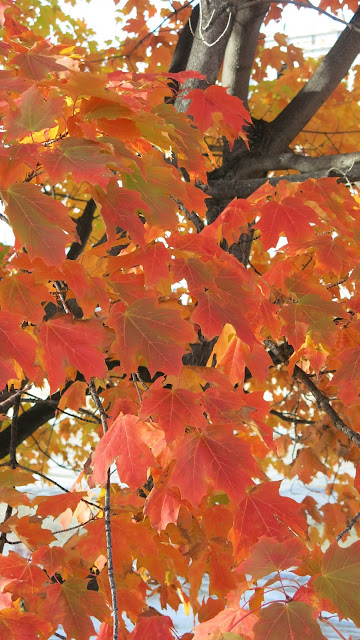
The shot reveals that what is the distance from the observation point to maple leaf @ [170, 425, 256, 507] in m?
1.00

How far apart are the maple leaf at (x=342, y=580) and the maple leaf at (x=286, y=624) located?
6 cm

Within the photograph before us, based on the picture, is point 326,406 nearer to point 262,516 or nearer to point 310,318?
point 310,318

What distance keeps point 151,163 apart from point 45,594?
0.82 meters

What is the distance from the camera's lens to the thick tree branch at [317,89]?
7.86ft

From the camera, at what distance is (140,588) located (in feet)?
4.35

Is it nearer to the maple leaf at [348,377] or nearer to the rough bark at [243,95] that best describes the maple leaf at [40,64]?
the maple leaf at [348,377]

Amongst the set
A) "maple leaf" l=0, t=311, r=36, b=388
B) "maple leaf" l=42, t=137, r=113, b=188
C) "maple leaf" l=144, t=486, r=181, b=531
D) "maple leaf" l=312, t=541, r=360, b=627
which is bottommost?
"maple leaf" l=144, t=486, r=181, b=531

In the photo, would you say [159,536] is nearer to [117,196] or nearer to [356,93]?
[117,196]

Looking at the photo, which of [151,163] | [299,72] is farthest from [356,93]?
[151,163]

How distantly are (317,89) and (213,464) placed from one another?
6.22ft

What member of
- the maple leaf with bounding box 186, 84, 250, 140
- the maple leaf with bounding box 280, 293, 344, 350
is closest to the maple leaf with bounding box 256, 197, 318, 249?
the maple leaf with bounding box 280, 293, 344, 350

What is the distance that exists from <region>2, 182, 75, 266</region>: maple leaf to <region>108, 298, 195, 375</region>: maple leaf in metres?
0.20

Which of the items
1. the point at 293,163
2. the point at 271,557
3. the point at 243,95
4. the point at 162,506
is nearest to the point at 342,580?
the point at 271,557

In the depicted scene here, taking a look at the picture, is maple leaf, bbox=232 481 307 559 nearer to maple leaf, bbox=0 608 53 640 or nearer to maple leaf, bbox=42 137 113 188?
maple leaf, bbox=0 608 53 640
